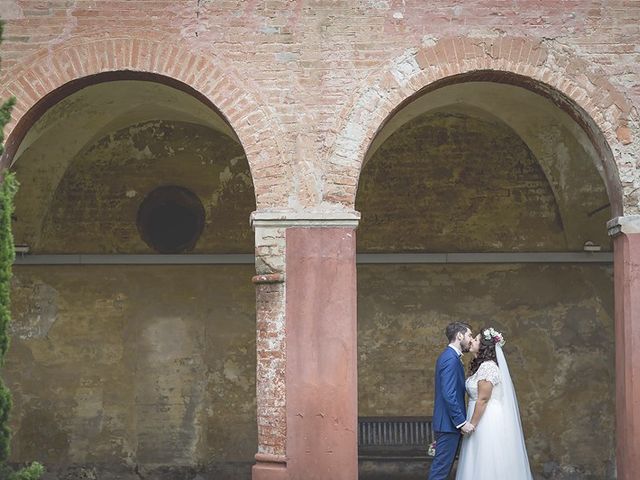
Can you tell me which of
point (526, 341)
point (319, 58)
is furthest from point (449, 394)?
point (526, 341)

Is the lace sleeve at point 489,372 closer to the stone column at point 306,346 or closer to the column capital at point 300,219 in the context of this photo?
the stone column at point 306,346

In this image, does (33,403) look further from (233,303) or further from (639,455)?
(639,455)

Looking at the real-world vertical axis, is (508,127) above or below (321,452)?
above

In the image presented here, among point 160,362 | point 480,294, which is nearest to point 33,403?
point 160,362

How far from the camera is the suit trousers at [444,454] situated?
32.2 ft

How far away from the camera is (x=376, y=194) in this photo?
43.6 ft

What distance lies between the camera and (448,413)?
9.83m

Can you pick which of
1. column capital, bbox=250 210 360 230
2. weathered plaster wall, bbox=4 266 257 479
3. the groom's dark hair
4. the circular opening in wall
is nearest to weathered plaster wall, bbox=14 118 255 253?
the circular opening in wall

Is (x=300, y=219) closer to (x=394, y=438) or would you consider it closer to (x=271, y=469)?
(x=271, y=469)

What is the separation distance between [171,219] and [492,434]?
5166 millimetres

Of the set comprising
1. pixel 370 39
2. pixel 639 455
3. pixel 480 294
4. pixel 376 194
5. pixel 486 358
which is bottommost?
pixel 639 455

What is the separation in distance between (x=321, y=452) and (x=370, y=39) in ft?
12.2

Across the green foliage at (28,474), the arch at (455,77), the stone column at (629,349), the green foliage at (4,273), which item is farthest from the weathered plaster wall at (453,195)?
the green foliage at (28,474)

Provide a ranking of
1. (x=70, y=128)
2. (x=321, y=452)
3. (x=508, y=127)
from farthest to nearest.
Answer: (x=508, y=127)
(x=70, y=128)
(x=321, y=452)
